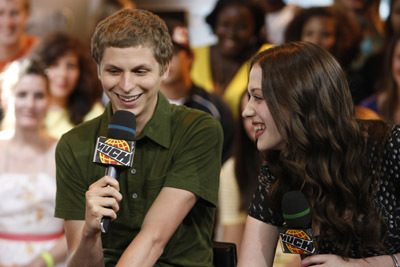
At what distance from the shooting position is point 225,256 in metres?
2.54

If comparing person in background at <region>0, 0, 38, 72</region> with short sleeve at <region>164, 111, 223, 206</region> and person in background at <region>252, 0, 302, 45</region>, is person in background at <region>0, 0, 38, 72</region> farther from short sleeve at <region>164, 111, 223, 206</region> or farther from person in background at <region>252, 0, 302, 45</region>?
short sleeve at <region>164, 111, 223, 206</region>

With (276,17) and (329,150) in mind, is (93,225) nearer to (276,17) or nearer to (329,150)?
(329,150)

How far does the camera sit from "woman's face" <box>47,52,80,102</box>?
4590 millimetres

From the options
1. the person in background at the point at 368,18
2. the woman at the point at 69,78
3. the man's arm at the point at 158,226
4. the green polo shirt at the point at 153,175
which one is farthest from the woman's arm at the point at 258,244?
the person in background at the point at 368,18

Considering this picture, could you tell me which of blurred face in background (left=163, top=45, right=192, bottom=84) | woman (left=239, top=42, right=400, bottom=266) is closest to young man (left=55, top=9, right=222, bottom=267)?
woman (left=239, top=42, right=400, bottom=266)

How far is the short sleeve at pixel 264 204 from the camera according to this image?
243 cm

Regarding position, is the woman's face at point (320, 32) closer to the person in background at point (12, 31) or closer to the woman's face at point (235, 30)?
the woman's face at point (235, 30)

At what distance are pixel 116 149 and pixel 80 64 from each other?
2819 millimetres

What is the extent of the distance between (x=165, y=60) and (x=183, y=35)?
1789 mm

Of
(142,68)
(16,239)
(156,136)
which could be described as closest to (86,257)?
(156,136)

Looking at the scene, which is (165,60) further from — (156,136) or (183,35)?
(183,35)

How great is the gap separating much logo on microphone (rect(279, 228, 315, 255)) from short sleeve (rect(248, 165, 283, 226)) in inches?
15.0

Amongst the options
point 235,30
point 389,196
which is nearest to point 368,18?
point 235,30

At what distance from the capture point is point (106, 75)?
2355 millimetres
